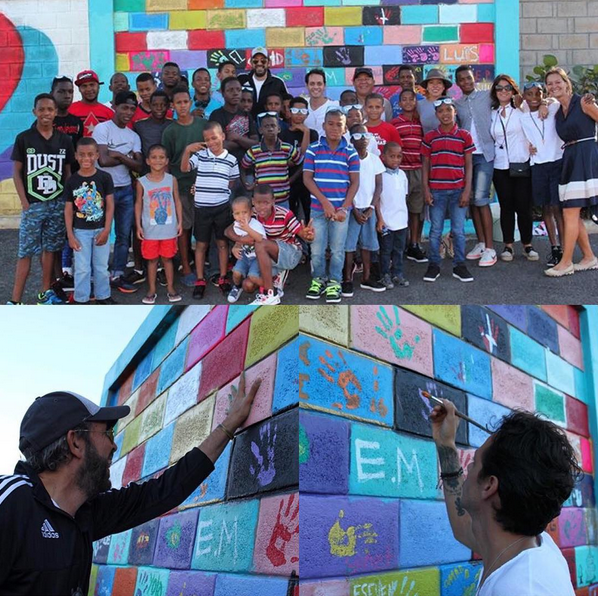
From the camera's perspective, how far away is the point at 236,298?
5.39 metres

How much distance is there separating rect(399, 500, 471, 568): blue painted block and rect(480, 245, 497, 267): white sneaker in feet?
12.9

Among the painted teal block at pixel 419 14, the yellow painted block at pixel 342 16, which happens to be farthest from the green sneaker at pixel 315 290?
the painted teal block at pixel 419 14

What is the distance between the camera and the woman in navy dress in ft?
19.0

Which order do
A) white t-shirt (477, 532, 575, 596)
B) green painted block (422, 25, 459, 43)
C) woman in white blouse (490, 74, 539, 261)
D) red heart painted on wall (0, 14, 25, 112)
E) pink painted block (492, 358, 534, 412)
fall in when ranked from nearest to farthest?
1. white t-shirt (477, 532, 575, 596)
2. pink painted block (492, 358, 534, 412)
3. woman in white blouse (490, 74, 539, 261)
4. green painted block (422, 25, 459, 43)
5. red heart painted on wall (0, 14, 25, 112)

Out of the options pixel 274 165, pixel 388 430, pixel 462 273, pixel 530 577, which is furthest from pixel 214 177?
pixel 530 577

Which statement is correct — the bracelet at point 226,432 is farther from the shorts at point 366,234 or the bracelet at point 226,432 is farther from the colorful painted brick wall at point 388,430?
the shorts at point 366,234

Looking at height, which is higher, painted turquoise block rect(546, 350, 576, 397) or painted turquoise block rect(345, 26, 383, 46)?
painted turquoise block rect(345, 26, 383, 46)

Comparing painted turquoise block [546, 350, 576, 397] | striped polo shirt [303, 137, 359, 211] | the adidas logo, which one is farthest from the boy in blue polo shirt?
the adidas logo

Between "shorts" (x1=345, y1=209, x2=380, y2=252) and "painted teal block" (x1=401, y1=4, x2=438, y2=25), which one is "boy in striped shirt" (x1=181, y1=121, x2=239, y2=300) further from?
"painted teal block" (x1=401, y1=4, x2=438, y2=25)

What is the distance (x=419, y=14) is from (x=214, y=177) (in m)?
3.72

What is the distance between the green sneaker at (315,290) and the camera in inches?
217

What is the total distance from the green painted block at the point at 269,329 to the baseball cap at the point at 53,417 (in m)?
0.54

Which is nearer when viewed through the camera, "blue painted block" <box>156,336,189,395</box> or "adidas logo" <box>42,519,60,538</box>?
"adidas logo" <box>42,519,60,538</box>

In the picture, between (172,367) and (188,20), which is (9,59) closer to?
(188,20)
